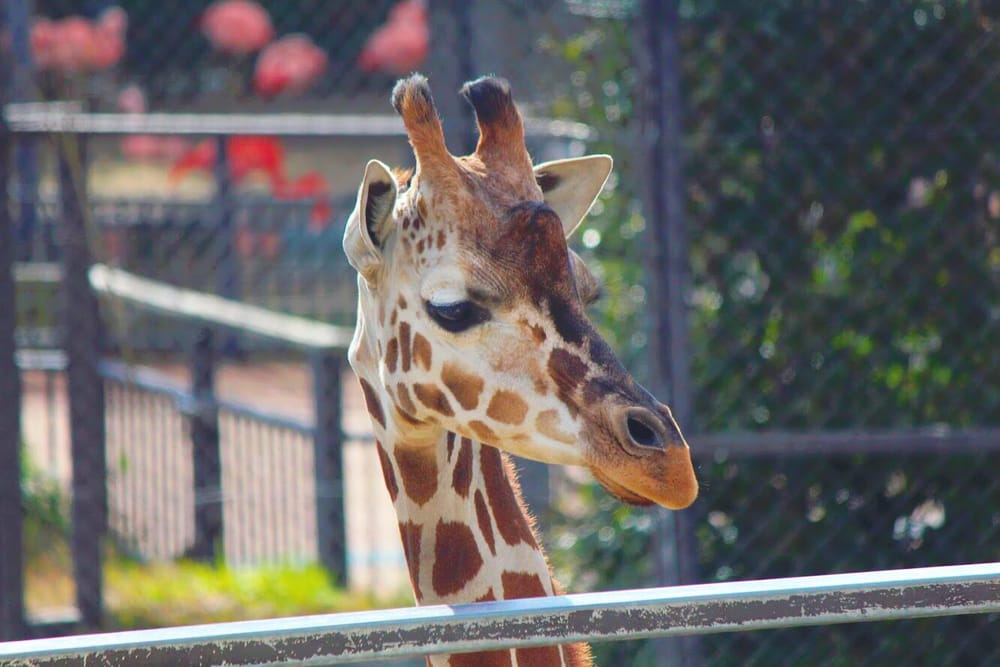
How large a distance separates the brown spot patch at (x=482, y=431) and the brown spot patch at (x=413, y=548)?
23 cm

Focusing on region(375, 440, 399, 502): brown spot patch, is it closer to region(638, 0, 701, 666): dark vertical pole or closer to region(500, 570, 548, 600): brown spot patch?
region(500, 570, 548, 600): brown spot patch

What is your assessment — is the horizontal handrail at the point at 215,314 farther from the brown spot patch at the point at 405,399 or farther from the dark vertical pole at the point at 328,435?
the brown spot patch at the point at 405,399

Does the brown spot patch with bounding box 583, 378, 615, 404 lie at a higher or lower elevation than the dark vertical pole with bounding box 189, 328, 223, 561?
higher

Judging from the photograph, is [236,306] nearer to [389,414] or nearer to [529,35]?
[529,35]

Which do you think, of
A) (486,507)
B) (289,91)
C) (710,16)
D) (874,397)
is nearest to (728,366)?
(874,397)

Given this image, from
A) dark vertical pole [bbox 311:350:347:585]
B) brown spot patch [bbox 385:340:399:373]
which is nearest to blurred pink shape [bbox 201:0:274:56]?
dark vertical pole [bbox 311:350:347:585]

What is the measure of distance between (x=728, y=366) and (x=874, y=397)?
0.46m

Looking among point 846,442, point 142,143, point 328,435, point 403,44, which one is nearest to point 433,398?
point 846,442

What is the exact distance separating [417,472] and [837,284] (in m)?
2.16

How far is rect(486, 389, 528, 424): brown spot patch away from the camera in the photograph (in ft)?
7.17

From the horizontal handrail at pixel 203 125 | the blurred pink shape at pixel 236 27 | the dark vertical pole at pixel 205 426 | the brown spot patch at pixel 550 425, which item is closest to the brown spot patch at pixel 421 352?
the brown spot patch at pixel 550 425

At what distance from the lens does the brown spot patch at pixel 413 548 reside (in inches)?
93.0

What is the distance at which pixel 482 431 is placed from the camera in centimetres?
225

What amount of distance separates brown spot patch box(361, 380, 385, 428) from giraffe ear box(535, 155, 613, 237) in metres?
0.51
